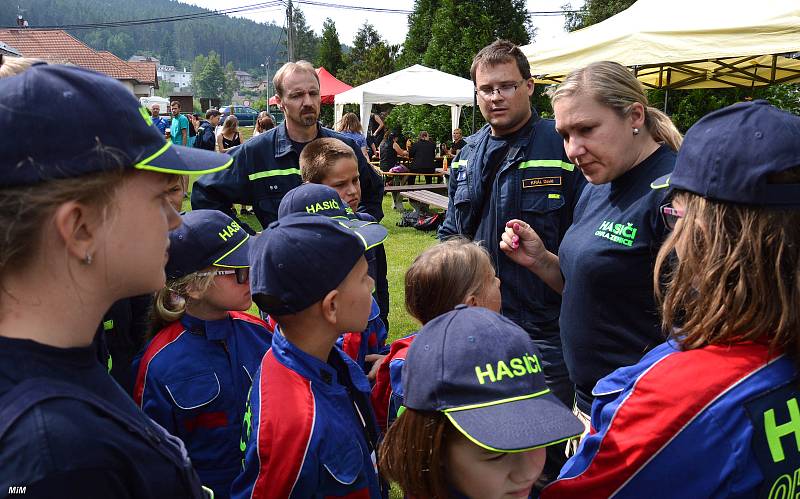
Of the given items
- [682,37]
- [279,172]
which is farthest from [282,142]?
[682,37]

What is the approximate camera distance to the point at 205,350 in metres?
2.54

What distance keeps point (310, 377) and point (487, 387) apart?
2.26 ft

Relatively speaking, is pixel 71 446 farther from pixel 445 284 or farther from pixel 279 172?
pixel 279 172

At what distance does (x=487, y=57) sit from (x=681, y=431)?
8.73 ft

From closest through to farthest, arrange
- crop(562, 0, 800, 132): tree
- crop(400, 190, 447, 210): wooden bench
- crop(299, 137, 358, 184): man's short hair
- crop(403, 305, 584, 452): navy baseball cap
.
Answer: crop(403, 305, 584, 452): navy baseball cap
crop(299, 137, 358, 184): man's short hair
crop(400, 190, 447, 210): wooden bench
crop(562, 0, 800, 132): tree

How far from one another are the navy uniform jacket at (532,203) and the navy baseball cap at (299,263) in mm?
1464

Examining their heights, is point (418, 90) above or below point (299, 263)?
above

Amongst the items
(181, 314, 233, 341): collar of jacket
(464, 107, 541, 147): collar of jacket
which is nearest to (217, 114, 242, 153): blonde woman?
(464, 107, 541, 147): collar of jacket

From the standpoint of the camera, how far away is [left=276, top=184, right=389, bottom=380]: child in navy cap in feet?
9.84

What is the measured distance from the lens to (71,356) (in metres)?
1.14

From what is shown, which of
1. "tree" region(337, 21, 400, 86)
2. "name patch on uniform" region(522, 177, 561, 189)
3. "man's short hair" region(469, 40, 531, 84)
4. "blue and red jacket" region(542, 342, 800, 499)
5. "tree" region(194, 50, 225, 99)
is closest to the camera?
"blue and red jacket" region(542, 342, 800, 499)

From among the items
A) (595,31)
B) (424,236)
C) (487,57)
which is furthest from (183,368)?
(424,236)

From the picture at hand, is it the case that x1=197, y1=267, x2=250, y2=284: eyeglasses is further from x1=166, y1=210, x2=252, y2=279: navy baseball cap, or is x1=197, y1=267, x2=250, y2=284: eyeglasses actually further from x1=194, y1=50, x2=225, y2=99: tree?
x1=194, y1=50, x2=225, y2=99: tree

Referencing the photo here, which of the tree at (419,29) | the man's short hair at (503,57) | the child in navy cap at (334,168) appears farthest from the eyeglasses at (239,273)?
the tree at (419,29)
